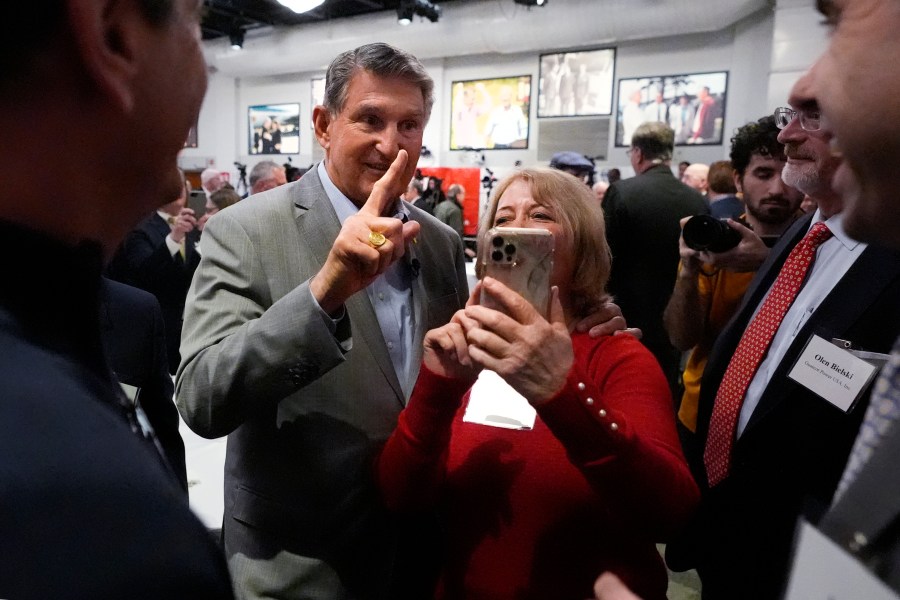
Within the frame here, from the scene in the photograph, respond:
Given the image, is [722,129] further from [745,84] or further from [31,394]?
[31,394]

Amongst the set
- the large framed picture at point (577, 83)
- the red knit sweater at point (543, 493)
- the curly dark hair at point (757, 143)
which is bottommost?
the red knit sweater at point (543, 493)

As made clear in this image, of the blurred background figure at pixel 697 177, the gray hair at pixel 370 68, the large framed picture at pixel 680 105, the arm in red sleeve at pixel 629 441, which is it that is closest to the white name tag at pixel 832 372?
the arm in red sleeve at pixel 629 441

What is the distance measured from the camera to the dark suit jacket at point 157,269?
130 inches

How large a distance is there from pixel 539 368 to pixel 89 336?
65cm

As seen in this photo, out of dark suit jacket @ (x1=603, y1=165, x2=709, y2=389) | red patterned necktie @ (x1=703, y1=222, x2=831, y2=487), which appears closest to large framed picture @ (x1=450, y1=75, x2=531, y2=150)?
dark suit jacket @ (x1=603, y1=165, x2=709, y2=389)

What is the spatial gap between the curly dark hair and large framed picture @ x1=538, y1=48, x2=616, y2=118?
24.6 feet

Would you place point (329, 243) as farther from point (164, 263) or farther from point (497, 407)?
point (164, 263)

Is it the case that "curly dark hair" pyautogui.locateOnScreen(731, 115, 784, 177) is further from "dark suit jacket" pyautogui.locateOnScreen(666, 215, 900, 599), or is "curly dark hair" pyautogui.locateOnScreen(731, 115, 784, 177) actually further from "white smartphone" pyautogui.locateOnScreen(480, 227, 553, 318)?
"white smartphone" pyautogui.locateOnScreen(480, 227, 553, 318)

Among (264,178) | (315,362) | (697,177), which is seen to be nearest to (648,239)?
(315,362)

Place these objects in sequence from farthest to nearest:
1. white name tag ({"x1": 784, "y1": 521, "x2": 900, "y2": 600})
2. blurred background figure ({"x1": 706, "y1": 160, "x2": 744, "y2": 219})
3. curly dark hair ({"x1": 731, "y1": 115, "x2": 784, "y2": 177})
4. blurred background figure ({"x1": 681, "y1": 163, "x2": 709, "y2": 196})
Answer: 1. blurred background figure ({"x1": 681, "y1": 163, "x2": 709, "y2": 196})
2. blurred background figure ({"x1": 706, "y1": 160, "x2": 744, "y2": 219})
3. curly dark hair ({"x1": 731, "y1": 115, "x2": 784, "y2": 177})
4. white name tag ({"x1": 784, "y1": 521, "x2": 900, "y2": 600})

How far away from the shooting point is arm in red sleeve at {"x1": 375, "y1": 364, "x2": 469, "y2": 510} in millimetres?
1138

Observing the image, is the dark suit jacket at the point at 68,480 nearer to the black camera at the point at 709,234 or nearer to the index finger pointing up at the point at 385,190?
the index finger pointing up at the point at 385,190

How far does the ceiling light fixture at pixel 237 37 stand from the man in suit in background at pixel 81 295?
1214 cm

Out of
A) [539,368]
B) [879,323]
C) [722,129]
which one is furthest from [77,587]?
[722,129]
